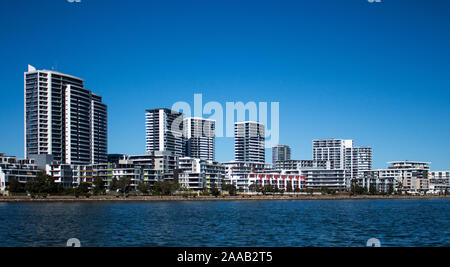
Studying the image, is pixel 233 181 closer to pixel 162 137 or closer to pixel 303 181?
pixel 303 181

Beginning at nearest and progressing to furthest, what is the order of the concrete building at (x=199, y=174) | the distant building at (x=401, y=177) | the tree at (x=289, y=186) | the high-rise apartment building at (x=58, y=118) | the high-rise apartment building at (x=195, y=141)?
1. the high-rise apartment building at (x=58, y=118)
2. the concrete building at (x=199, y=174)
3. the tree at (x=289, y=186)
4. the distant building at (x=401, y=177)
5. the high-rise apartment building at (x=195, y=141)

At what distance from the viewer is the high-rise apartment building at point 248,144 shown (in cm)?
12788

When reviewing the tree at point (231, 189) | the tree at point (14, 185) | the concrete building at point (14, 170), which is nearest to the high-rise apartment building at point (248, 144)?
the tree at point (231, 189)

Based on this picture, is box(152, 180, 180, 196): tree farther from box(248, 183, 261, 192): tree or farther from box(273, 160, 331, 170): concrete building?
box(273, 160, 331, 170): concrete building

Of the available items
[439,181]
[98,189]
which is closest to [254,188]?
[98,189]

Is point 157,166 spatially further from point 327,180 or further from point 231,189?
point 327,180

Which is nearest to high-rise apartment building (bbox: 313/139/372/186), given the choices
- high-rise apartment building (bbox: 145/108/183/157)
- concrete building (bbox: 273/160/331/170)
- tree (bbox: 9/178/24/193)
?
concrete building (bbox: 273/160/331/170)

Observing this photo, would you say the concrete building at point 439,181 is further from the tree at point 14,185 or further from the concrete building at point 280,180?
the tree at point 14,185

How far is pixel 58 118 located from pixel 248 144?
5475 cm

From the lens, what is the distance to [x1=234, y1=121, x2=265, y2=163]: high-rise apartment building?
127875 millimetres

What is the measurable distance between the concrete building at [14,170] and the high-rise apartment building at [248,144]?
203 feet

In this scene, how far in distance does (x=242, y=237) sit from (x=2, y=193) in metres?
56.6
